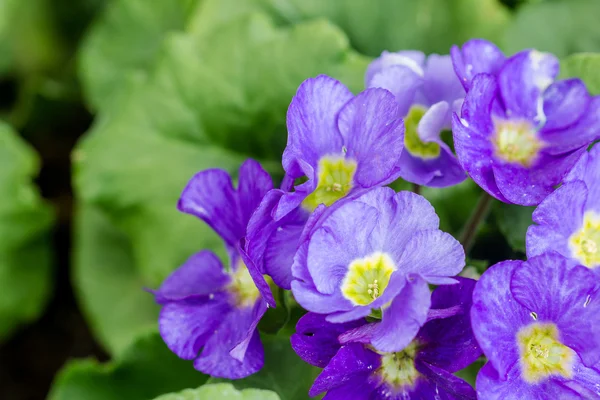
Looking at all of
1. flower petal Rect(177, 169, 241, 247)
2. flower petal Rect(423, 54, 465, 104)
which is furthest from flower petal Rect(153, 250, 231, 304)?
flower petal Rect(423, 54, 465, 104)

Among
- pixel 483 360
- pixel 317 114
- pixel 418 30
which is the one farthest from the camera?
pixel 418 30

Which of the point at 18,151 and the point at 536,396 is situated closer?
the point at 536,396

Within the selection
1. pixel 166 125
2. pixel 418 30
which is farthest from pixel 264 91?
pixel 418 30

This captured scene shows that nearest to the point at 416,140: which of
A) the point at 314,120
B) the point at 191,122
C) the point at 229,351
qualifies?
the point at 314,120

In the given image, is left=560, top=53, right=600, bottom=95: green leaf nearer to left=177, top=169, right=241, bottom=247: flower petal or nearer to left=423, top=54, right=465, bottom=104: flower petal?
left=423, top=54, right=465, bottom=104: flower petal

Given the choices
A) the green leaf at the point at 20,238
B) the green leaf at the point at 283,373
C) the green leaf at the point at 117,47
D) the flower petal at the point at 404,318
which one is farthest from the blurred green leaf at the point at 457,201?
the green leaf at the point at 20,238

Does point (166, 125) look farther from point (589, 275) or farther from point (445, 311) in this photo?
point (589, 275)

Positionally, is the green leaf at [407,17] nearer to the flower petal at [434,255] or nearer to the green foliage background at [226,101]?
the green foliage background at [226,101]
